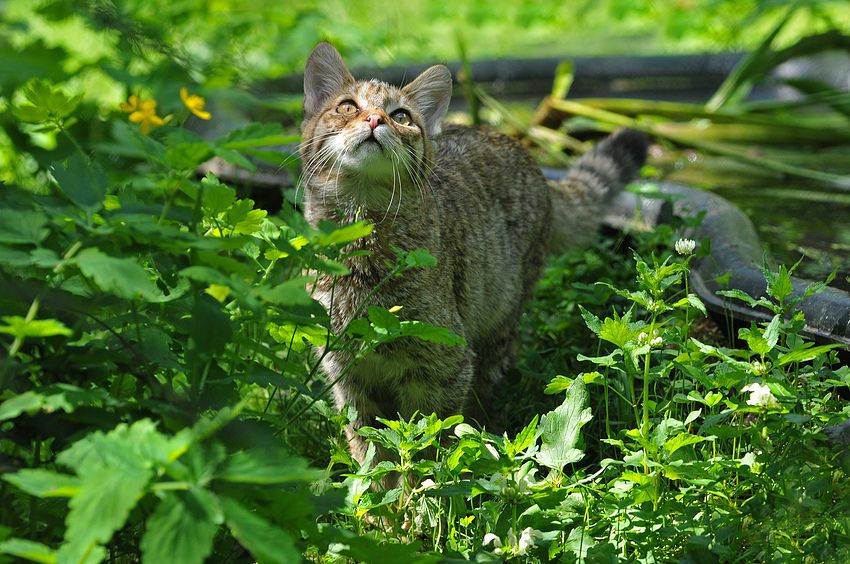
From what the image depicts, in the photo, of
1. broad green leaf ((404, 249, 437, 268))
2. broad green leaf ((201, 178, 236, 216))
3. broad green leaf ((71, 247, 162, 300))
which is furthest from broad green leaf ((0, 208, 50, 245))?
broad green leaf ((404, 249, 437, 268))

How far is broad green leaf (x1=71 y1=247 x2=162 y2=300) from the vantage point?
1.27m

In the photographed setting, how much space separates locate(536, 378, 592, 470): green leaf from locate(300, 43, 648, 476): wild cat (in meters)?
0.72

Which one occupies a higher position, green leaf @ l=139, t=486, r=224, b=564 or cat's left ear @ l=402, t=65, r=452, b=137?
cat's left ear @ l=402, t=65, r=452, b=137

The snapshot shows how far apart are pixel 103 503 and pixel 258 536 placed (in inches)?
9.5

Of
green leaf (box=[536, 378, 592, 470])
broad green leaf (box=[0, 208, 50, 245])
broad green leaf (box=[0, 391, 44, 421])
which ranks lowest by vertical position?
green leaf (box=[536, 378, 592, 470])

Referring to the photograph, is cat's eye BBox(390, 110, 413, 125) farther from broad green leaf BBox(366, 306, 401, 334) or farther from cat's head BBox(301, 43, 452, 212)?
broad green leaf BBox(366, 306, 401, 334)

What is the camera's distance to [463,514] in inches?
80.5

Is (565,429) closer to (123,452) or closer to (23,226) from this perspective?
(123,452)

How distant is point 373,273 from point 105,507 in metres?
1.56

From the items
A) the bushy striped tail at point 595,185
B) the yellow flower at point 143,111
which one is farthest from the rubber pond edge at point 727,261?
the yellow flower at point 143,111

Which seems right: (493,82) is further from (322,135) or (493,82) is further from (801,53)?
(322,135)

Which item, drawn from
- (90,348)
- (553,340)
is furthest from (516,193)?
(90,348)

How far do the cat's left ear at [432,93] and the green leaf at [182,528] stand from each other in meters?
2.18

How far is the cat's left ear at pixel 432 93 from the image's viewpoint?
10.2 feet
